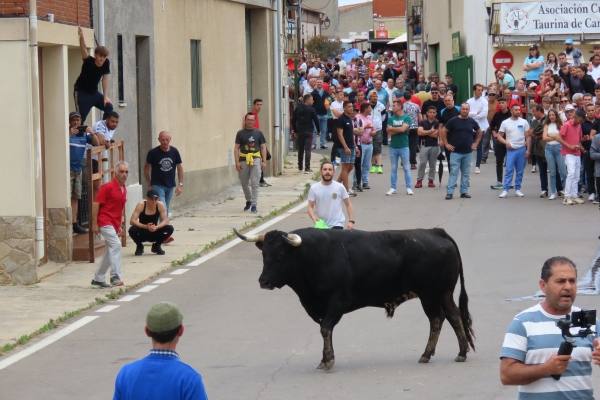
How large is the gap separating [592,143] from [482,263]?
6.90 m

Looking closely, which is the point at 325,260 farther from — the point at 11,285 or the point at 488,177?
the point at 488,177

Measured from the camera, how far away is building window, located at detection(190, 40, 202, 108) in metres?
29.2

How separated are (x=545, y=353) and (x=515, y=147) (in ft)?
71.2

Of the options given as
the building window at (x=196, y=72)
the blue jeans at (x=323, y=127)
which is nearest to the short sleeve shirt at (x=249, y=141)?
the building window at (x=196, y=72)

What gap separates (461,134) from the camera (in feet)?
91.1

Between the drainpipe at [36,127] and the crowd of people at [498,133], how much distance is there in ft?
33.5

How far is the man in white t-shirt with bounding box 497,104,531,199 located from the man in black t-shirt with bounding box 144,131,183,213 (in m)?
7.85

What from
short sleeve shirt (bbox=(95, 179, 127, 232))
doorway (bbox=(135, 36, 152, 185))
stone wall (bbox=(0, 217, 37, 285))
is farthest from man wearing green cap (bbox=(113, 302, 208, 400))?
doorway (bbox=(135, 36, 152, 185))

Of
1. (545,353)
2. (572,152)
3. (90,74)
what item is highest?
(90,74)

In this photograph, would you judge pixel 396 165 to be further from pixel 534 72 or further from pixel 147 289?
pixel 147 289

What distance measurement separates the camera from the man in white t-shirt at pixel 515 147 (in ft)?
92.1

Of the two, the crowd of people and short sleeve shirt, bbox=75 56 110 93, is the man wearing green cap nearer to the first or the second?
short sleeve shirt, bbox=75 56 110 93

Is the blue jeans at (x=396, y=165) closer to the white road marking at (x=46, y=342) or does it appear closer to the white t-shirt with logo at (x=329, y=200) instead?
the white t-shirt with logo at (x=329, y=200)

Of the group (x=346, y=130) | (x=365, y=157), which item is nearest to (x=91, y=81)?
(x=346, y=130)
